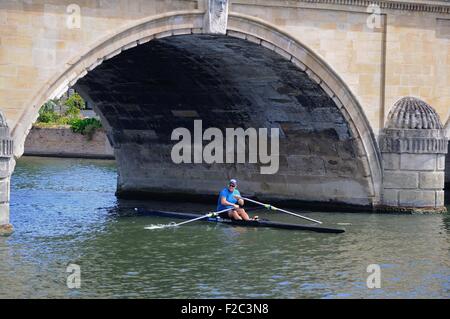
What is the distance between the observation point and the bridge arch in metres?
20.9

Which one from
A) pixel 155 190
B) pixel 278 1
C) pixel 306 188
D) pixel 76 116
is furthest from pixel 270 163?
pixel 76 116

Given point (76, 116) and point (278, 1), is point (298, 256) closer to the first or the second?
point (278, 1)

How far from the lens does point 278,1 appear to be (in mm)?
23891

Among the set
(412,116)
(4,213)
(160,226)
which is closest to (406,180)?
(412,116)

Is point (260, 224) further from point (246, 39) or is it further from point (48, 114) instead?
point (48, 114)

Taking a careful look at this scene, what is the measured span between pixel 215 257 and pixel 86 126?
102 feet

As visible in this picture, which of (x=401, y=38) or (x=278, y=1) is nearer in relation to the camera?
(x=278, y=1)

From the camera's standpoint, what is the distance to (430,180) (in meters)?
25.7

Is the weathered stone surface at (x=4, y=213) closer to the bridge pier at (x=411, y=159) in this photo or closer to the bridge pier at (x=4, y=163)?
the bridge pier at (x=4, y=163)

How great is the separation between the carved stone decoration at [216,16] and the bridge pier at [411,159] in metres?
4.82

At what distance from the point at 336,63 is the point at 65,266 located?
29.0 feet

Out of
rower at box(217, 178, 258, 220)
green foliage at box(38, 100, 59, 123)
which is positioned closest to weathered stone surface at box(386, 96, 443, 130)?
rower at box(217, 178, 258, 220)

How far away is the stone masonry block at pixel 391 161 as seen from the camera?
2566 cm

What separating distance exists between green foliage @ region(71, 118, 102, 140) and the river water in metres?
22.7
